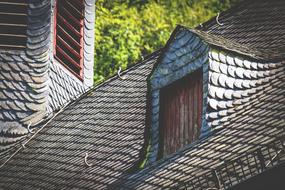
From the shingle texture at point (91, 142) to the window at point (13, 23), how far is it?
135 centimetres

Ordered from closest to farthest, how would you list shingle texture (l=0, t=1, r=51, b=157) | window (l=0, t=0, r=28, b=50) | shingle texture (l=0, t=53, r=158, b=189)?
shingle texture (l=0, t=53, r=158, b=189)
shingle texture (l=0, t=1, r=51, b=157)
window (l=0, t=0, r=28, b=50)

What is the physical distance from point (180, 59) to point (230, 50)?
0.83m

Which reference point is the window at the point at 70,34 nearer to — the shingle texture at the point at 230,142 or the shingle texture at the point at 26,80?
the shingle texture at the point at 26,80

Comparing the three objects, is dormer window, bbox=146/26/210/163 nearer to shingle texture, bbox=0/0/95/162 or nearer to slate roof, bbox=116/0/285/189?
slate roof, bbox=116/0/285/189

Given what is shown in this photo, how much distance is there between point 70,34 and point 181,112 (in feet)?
17.8

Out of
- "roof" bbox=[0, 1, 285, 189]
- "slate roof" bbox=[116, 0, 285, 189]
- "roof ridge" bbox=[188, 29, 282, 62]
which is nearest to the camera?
"slate roof" bbox=[116, 0, 285, 189]

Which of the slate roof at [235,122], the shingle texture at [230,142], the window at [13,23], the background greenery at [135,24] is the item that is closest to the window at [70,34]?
the window at [13,23]

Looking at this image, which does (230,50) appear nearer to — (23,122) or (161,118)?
(161,118)

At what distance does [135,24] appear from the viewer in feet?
81.8

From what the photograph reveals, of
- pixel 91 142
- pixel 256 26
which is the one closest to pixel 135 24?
pixel 91 142

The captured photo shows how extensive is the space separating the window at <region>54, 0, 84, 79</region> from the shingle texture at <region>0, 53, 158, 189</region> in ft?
4.01

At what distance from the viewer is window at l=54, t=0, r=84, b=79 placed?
50.6 ft

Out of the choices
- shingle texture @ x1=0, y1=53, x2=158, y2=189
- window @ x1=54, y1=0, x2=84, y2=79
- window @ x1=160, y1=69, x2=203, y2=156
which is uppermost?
window @ x1=54, y1=0, x2=84, y2=79

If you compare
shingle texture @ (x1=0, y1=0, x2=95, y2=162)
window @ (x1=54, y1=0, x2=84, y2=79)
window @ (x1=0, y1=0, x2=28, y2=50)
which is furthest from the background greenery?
shingle texture @ (x1=0, y1=0, x2=95, y2=162)
